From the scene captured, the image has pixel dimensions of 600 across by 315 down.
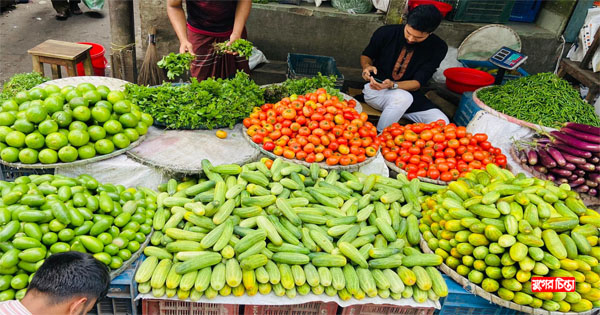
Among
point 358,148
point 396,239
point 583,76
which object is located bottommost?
point 396,239

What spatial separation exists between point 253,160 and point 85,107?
1540 millimetres

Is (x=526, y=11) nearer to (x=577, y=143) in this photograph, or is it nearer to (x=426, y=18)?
(x=426, y=18)

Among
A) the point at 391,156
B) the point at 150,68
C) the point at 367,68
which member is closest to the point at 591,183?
the point at 391,156

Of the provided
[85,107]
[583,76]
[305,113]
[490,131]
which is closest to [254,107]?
[305,113]

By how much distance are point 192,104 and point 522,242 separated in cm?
311

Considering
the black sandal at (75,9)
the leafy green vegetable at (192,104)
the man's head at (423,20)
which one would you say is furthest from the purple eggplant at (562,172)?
the black sandal at (75,9)

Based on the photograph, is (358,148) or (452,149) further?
(452,149)

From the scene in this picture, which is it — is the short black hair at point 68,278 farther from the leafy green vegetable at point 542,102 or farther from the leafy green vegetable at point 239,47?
the leafy green vegetable at point 542,102

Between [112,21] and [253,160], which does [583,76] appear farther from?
[112,21]

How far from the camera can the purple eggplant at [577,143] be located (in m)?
3.88

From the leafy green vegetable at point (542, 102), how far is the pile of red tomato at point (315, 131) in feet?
6.78

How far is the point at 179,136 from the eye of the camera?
380cm

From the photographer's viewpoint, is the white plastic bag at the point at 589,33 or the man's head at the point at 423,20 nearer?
the man's head at the point at 423,20

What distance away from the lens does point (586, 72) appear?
20.9 feet
